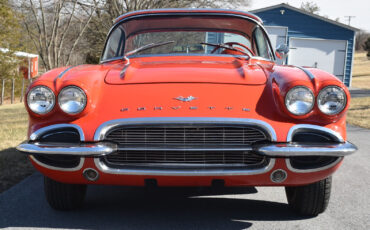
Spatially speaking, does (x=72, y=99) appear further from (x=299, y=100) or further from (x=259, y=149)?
(x=299, y=100)

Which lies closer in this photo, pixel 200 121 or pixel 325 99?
pixel 200 121

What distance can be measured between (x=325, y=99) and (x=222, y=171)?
0.85m

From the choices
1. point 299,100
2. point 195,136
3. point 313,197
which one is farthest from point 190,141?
point 313,197

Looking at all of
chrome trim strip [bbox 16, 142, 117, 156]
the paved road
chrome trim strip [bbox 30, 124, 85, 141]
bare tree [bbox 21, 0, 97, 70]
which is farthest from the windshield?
bare tree [bbox 21, 0, 97, 70]

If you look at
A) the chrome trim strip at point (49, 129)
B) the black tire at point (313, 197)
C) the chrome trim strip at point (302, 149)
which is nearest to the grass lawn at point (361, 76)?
the black tire at point (313, 197)

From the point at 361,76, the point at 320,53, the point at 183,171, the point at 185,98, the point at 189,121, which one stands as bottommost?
the point at 183,171

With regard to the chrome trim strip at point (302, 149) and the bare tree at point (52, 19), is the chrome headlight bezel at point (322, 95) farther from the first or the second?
the bare tree at point (52, 19)

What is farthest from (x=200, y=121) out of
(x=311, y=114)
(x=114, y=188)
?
(x=114, y=188)

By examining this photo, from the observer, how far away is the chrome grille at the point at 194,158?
2910 mm

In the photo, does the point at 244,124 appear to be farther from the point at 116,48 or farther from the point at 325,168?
the point at 116,48

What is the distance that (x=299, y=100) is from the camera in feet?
10.00

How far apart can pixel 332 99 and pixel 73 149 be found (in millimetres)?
1703

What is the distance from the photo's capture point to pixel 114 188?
4199mm

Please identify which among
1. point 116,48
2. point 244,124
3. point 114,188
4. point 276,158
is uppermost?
point 116,48
